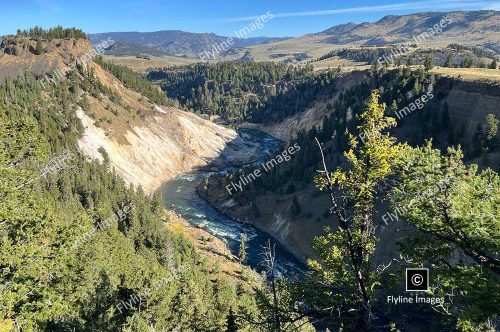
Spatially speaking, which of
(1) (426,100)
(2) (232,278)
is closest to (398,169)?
(2) (232,278)

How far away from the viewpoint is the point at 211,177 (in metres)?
131

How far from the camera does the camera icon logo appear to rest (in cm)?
1668

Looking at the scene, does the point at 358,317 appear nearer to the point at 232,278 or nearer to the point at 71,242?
the point at 71,242

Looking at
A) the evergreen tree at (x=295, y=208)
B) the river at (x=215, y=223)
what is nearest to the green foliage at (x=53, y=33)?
the river at (x=215, y=223)

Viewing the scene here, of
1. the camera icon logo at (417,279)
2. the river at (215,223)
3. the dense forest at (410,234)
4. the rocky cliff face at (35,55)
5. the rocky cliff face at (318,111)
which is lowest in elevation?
the river at (215,223)

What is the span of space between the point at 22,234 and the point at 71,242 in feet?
6.67

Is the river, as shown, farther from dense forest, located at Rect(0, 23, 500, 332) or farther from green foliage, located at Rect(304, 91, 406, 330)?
green foliage, located at Rect(304, 91, 406, 330)

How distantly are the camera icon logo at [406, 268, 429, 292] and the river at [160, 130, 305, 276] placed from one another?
185ft

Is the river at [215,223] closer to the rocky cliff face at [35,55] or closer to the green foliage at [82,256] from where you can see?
the green foliage at [82,256]

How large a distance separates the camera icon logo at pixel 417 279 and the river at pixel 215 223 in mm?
56263

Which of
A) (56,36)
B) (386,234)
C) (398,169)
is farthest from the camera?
(56,36)

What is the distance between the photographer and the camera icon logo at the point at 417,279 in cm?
1668

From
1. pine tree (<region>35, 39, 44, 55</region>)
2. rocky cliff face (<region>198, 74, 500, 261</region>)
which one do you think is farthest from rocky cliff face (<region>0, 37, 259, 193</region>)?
rocky cliff face (<region>198, 74, 500, 261</region>)

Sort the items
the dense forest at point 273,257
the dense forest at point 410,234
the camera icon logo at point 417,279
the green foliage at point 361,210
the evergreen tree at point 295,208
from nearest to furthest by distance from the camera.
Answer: the dense forest at point 410,234 < the dense forest at point 273,257 < the green foliage at point 361,210 < the camera icon logo at point 417,279 < the evergreen tree at point 295,208
